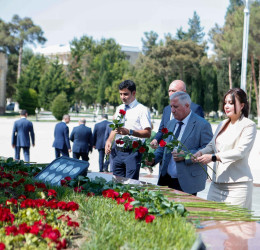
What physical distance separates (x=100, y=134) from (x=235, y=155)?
7.28 m

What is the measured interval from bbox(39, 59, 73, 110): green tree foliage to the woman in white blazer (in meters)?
52.6

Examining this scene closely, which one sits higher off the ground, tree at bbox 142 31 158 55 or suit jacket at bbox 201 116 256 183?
tree at bbox 142 31 158 55

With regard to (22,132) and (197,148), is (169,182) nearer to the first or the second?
(197,148)

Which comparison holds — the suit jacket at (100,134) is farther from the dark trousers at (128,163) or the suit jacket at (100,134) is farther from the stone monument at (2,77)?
the stone monument at (2,77)

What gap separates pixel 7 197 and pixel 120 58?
80476 millimetres

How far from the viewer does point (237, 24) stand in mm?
43188

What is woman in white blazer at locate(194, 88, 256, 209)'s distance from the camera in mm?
3855

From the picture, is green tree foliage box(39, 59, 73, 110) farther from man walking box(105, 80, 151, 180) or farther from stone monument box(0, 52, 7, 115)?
man walking box(105, 80, 151, 180)

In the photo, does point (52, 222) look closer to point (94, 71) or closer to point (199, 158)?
point (199, 158)

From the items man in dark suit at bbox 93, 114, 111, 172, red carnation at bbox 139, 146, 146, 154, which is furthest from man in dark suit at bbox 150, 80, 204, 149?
man in dark suit at bbox 93, 114, 111, 172

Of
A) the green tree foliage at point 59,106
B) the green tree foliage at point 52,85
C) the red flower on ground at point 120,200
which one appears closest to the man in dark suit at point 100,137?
the red flower on ground at point 120,200

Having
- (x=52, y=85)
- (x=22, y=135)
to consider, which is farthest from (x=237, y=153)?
(x=52, y=85)

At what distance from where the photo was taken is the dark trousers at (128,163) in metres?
5.32

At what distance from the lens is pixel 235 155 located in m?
3.81
